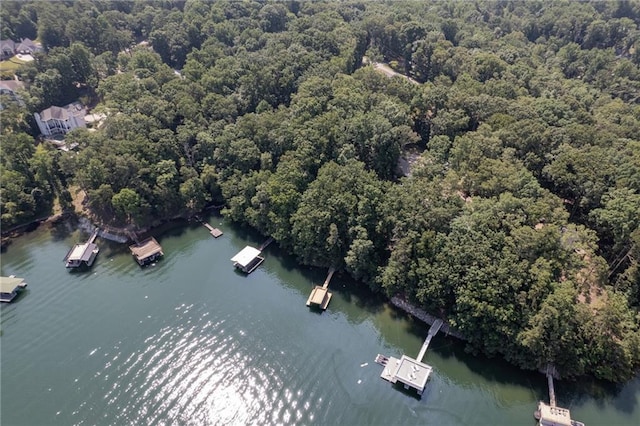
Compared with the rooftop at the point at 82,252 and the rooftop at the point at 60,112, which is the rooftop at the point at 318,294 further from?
the rooftop at the point at 60,112

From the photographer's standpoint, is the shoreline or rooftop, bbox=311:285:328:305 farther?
the shoreline

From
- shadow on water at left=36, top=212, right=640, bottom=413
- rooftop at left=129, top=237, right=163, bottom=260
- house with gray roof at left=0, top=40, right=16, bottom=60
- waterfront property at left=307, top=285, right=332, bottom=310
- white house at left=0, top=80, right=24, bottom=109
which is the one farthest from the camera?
house with gray roof at left=0, top=40, right=16, bottom=60

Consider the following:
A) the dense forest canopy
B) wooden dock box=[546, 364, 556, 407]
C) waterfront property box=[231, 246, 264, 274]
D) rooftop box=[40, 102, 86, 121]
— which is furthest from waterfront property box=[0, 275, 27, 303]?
wooden dock box=[546, 364, 556, 407]

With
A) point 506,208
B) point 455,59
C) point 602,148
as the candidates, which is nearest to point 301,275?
point 506,208

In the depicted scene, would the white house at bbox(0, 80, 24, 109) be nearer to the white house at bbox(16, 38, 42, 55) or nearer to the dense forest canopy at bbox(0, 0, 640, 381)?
the dense forest canopy at bbox(0, 0, 640, 381)

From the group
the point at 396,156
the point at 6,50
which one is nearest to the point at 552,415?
the point at 396,156

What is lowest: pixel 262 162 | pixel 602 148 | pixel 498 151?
pixel 262 162

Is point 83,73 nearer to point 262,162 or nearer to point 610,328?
point 262,162
